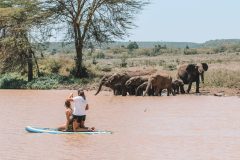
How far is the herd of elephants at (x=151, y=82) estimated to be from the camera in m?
30.5

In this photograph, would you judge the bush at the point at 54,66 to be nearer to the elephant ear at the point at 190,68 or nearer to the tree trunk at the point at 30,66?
the tree trunk at the point at 30,66

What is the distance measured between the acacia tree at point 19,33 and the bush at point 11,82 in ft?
1.80

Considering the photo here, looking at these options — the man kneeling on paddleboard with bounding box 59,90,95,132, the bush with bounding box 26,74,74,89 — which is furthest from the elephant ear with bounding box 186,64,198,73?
the man kneeling on paddleboard with bounding box 59,90,95,132

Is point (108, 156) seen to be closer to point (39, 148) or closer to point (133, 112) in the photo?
point (39, 148)

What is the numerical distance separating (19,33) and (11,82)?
10.3 feet

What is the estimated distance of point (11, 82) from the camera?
40375mm

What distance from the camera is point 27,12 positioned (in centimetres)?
4091

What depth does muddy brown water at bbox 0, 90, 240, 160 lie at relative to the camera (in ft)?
48.1

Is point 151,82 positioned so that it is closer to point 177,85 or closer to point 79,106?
point 177,85

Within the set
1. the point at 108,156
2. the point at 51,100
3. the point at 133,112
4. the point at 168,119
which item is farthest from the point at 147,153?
the point at 51,100

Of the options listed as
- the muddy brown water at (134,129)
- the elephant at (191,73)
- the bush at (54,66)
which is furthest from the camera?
the bush at (54,66)

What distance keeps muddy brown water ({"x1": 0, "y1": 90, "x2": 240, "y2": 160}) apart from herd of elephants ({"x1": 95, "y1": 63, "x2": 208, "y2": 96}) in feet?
3.15

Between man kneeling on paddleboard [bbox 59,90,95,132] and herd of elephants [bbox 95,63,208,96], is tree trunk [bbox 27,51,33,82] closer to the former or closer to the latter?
herd of elephants [bbox 95,63,208,96]

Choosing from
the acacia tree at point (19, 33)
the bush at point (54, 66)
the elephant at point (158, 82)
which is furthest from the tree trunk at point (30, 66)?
the elephant at point (158, 82)
